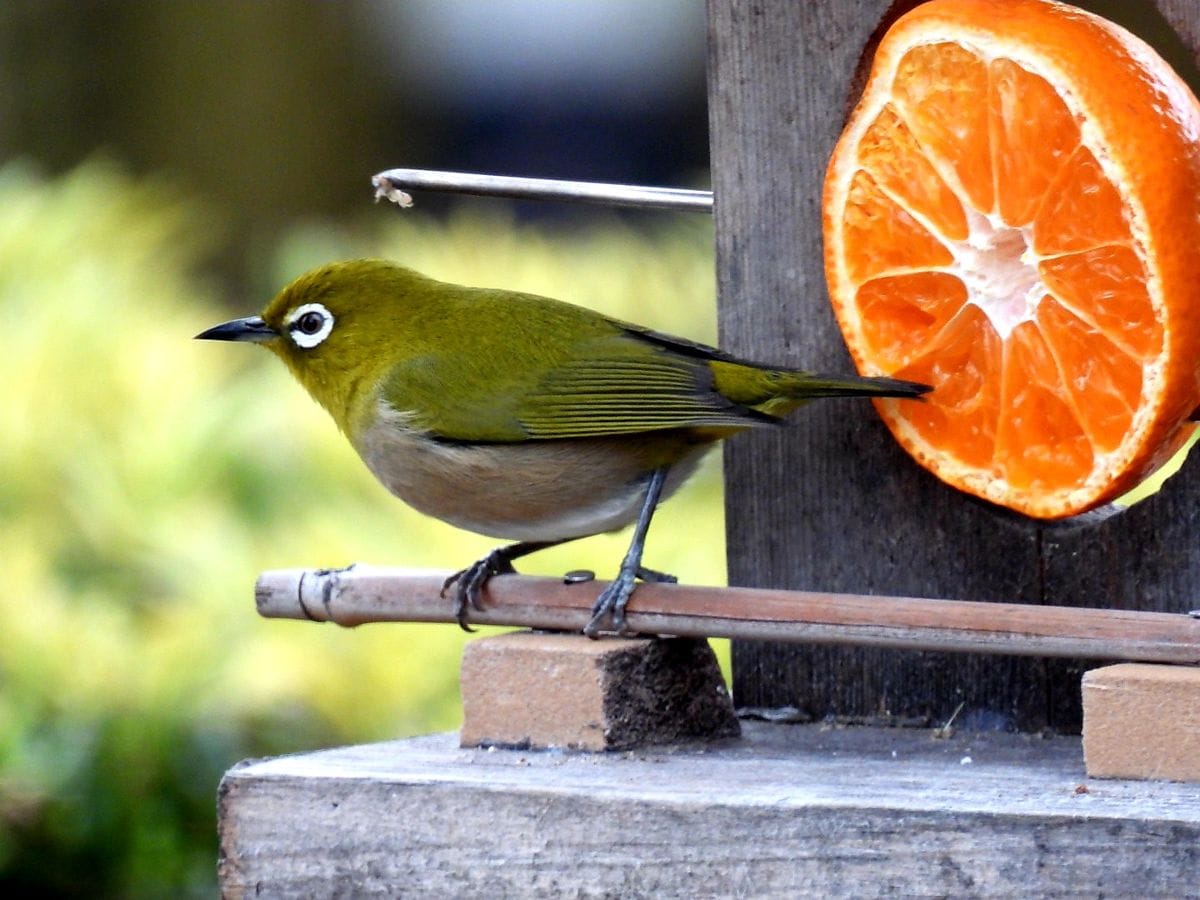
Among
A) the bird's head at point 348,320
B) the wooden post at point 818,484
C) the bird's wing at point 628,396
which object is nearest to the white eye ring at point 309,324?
the bird's head at point 348,320

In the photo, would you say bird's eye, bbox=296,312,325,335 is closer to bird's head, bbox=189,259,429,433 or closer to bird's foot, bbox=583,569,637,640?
bird's head, bbox=189,259,429,433

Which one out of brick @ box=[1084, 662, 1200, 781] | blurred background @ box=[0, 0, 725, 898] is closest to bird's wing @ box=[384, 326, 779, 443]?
blurred background @ box=[0, 0, 725, 898]

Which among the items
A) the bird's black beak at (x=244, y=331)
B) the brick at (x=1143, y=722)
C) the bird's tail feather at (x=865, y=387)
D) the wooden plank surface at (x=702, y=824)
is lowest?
the wooden plank surface at (x=702, y=824)

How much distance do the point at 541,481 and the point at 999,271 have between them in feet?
2.75

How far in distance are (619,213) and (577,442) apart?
7.23 meters

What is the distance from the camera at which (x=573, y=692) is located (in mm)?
2678

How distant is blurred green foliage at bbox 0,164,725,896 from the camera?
13.3 feet

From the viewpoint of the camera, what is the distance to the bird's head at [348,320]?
11.0 ft

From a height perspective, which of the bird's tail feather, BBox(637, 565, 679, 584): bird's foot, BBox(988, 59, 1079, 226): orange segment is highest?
BBox(988, 59, 1079, 226): orange segment

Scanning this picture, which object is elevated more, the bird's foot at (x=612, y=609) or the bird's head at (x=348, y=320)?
the bird's head at (x=348, y=320)

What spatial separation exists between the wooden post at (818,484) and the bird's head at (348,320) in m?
0.62

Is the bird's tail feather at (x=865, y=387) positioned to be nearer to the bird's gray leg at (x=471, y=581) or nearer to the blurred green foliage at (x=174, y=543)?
the bird's gray leg at (x=471, y=581)

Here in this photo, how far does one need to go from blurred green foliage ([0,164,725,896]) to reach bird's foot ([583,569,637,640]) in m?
1.48

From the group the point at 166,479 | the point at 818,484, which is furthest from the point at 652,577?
the point at 166,479
